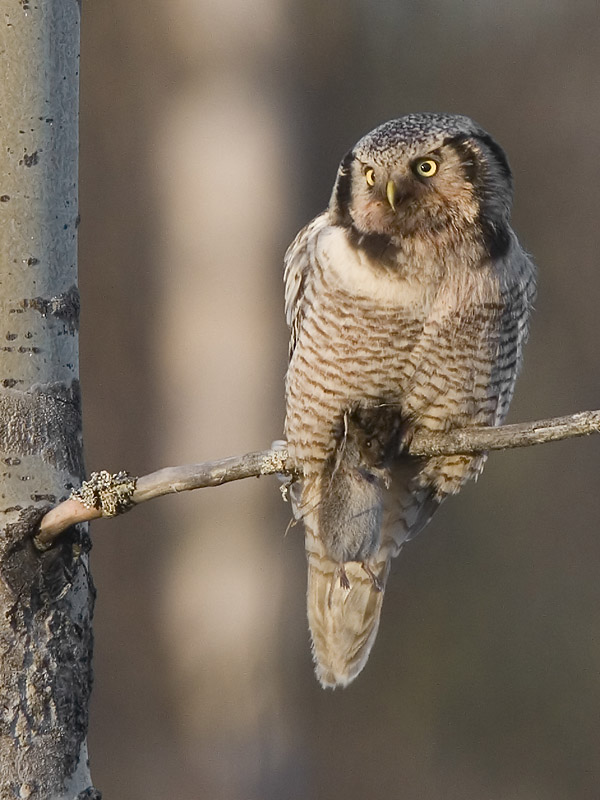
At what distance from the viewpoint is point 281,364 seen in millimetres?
5754

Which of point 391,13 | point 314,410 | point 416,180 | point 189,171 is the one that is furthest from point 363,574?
point 391,13

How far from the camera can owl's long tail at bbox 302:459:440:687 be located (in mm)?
2840

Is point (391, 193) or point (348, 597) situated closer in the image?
point (391, 193)

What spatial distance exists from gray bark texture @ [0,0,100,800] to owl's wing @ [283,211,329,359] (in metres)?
0.94

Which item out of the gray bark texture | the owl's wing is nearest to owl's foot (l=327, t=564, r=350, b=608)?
the owl's wing

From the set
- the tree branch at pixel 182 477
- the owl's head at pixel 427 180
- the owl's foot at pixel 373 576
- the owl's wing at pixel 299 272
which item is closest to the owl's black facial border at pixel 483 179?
the owl's head at pixel 427 180

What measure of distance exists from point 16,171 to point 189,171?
4.02 m

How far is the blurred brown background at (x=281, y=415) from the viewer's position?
557 centimetres

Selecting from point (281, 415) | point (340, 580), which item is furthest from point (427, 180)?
point (281, 415)

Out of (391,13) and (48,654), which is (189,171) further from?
(48,654)

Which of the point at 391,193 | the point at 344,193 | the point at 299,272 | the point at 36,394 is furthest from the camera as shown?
the point at 299,272

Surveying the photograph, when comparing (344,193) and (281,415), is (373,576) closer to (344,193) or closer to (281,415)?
(344,193)

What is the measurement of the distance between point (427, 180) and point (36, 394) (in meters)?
1.09

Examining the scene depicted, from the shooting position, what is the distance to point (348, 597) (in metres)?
2.87
